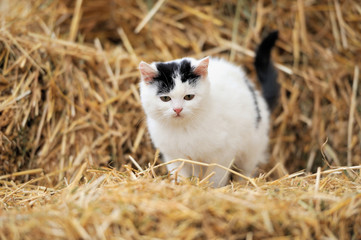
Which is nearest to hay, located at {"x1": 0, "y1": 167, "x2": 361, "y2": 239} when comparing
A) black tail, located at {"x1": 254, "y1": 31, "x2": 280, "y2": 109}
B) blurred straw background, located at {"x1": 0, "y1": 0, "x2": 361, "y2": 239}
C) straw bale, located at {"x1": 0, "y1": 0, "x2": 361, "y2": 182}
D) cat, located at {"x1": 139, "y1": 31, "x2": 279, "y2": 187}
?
blurred straw background, located at {"x1": 0, "y1": 0, "x2": 361, "y2": 239}

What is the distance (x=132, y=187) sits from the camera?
1.88m

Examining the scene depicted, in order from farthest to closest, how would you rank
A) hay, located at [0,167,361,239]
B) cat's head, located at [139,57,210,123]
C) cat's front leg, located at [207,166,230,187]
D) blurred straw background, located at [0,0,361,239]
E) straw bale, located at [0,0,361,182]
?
straw bale, located at [0,0,361,182], blurred straw background, located at [0,0,361,239], cat's front leg, located at [207,166,230,187], cat's head, located at [139,57,210,123], hay, located at [0,167,361,239]

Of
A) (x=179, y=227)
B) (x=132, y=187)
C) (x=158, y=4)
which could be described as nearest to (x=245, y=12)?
(x=158, y=4)

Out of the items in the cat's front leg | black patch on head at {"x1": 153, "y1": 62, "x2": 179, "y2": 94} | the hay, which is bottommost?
the cat's front leg

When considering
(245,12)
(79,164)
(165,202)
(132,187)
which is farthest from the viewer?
(245,12)

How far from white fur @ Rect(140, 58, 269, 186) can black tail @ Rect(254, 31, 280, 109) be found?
0.42 m

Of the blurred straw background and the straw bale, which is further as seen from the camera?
the straw bale

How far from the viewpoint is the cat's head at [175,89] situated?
7.50 feet

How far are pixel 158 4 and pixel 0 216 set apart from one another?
2424 millimetres

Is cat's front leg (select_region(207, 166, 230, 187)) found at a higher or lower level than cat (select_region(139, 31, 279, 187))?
lower

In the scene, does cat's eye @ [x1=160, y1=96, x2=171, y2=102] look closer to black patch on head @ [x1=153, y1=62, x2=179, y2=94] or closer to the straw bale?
black patch on head @ [x1=153, y1=62, x2=179, y2=94]

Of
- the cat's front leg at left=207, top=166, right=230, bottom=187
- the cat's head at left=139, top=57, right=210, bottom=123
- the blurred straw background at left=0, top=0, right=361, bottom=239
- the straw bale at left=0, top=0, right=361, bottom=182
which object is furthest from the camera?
the straw bale at left=0, top=0, right=361, bottom=182

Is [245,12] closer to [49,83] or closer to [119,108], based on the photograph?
[119,108]

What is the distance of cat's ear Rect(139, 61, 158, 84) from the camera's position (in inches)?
90.6
